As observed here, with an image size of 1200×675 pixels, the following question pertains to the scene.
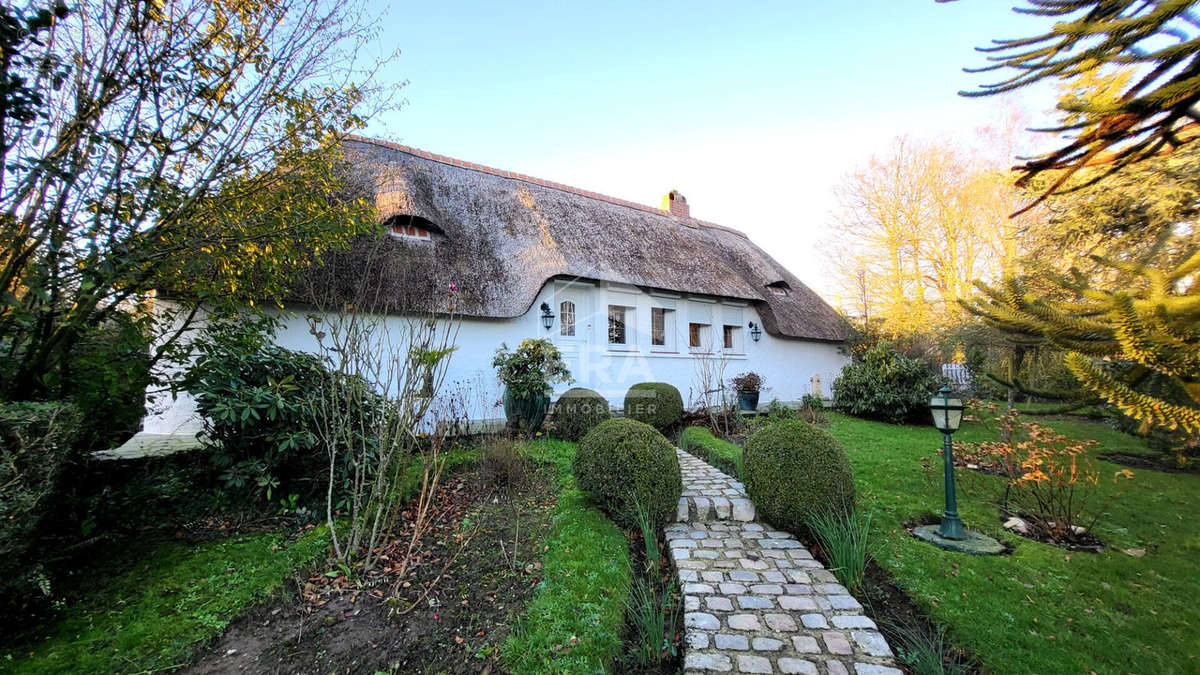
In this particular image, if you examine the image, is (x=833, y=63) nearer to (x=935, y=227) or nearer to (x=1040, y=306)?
(x=1040, y=306)

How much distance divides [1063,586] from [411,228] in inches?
370

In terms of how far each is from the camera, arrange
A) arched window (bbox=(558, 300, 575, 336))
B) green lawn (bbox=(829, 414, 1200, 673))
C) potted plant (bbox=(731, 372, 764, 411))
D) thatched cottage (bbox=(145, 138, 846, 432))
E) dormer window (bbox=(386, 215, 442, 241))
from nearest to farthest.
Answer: green lawn (bbox=(829, 414, 1200, 673)) < thatched cottage (bbox=(145, 138, 846, 432)) < dormer window (bbox=(386, 215, 442, 241)) < arched window (bbox=(558, 300, 575, 336)) < potted plant (bbox=(731, 372, 764, 411))

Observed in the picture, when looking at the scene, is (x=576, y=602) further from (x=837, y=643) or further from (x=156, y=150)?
(x=156, y=150)

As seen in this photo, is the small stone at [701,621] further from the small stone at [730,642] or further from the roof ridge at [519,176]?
the roof ridge at [519,176]

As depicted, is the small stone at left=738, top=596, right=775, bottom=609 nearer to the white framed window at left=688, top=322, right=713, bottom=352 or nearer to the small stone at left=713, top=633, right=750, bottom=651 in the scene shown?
the small stone at left=713, top=633, right=750, bottom=651

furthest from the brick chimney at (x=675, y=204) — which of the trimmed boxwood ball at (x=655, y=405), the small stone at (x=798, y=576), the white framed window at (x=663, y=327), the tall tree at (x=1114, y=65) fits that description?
the small stone at (x=798, y=576)

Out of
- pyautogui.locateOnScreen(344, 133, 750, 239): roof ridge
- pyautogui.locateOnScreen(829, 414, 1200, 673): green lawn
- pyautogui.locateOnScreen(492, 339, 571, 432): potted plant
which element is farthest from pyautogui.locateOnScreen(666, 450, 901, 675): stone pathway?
pyautogui.locateOnScreen(344, 133, 750, 239): roof ridge

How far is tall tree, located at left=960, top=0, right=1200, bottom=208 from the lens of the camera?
6.04ft

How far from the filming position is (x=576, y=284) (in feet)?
30.9

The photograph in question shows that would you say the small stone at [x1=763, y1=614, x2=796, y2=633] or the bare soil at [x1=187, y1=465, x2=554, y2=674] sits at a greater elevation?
the bare soil at [x1=187, y1=465, x2=554, y2=674]

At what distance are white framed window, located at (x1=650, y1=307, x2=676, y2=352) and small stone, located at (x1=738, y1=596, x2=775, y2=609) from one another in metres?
8.09

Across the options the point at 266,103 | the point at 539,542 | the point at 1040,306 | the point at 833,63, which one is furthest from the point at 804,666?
the point at 833,63

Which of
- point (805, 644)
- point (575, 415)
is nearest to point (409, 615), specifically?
point (805, 644)

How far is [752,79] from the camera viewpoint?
7.74 meters
